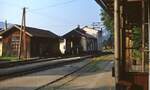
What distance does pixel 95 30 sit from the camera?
388 ft

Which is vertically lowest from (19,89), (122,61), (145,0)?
(19,89)

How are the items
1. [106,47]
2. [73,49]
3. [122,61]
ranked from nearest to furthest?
[122,61], [73,49], [106,47]

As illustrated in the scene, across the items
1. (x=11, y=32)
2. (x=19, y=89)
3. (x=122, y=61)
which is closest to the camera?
(x=122, y=61)

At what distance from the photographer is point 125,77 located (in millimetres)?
11000

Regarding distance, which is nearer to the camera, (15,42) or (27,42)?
(27,42)

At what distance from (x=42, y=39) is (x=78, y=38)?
18.8 meters

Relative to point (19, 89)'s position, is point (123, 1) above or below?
above

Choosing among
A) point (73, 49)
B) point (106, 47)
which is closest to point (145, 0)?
point (73, 49)

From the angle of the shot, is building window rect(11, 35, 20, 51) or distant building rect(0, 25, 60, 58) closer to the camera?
distant building rect(0, 25, 60, 58)

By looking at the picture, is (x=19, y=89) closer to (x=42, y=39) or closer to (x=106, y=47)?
(x=42, y=39)

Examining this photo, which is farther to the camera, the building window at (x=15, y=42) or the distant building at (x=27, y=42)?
the building window at (x=15, y=42)

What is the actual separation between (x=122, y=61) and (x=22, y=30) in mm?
45726

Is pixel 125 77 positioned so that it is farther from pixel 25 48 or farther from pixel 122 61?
pixel 25 48

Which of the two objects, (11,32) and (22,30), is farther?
(11,32)
